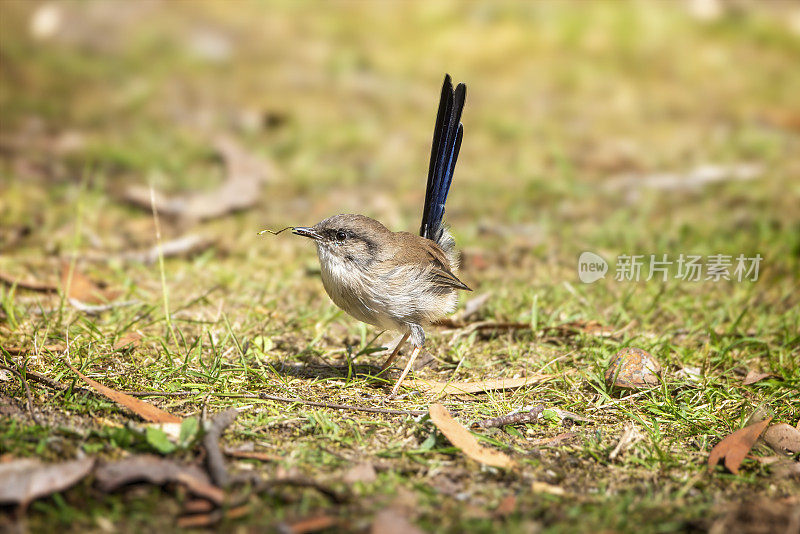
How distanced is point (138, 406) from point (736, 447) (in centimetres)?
246

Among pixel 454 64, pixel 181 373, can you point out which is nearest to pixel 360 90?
pixel 454 64

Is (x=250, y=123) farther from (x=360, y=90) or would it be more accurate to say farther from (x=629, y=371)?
(x=629, y=371)

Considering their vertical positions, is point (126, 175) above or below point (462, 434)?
above

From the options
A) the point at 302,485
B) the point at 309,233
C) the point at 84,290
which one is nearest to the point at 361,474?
the point at 302,485

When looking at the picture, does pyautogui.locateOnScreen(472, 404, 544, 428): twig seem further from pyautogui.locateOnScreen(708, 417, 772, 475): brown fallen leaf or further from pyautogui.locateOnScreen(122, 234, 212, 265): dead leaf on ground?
pyautogui.locateOnScreen(122, 234, 212, 265): dead leaf on ground

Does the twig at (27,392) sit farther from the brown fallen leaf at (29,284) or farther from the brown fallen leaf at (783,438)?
the brown fallen leaf at (783,438)

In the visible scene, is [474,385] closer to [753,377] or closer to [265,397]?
[265,397]

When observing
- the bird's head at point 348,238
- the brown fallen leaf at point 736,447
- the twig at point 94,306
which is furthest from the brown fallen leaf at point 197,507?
the twig at point 94,306

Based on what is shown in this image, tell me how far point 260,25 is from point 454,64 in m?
2.57

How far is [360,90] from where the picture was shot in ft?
28.1

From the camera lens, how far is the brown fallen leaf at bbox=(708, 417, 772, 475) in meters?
2.88

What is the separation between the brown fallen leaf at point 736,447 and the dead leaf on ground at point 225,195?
426 centimetres

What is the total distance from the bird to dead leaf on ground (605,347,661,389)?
2.80ft

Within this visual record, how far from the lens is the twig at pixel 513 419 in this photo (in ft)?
10.4
